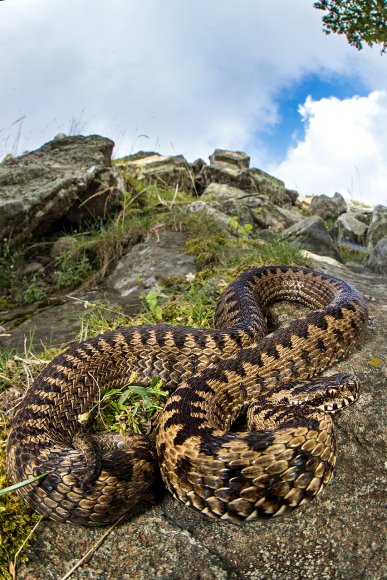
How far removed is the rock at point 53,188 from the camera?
911 centimetres

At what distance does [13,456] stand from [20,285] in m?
5.78

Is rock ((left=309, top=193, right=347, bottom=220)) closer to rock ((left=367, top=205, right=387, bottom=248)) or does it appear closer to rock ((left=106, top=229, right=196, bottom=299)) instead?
rock ((left=367, top=205, right=387, bottom=248))

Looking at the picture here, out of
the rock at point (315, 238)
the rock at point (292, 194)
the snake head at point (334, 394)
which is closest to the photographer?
the snake head at point (334, 394)

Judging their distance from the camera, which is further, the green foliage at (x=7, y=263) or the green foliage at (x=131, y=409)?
the green foliage at (x=7, y=263)

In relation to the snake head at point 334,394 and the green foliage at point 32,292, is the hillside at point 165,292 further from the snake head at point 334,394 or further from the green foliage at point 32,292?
the snake head at point 334,394

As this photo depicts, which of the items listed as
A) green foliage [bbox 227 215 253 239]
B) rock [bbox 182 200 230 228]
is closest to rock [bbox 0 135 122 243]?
rock [bbox 182 200 230 228]

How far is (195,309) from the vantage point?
5.79 meters

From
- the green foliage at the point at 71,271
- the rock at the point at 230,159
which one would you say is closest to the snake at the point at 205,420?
the green foliage at the point at 71,271

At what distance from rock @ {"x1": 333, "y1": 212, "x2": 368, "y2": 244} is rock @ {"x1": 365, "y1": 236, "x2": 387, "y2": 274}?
8.56 feet

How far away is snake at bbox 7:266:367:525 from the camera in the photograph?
2918 mm

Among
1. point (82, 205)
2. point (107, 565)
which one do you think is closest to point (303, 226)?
point (82, 205)

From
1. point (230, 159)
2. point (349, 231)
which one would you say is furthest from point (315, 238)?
point (230, 159)

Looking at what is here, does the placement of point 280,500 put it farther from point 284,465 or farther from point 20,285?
point 20,285

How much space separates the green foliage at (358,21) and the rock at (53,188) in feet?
15.8
